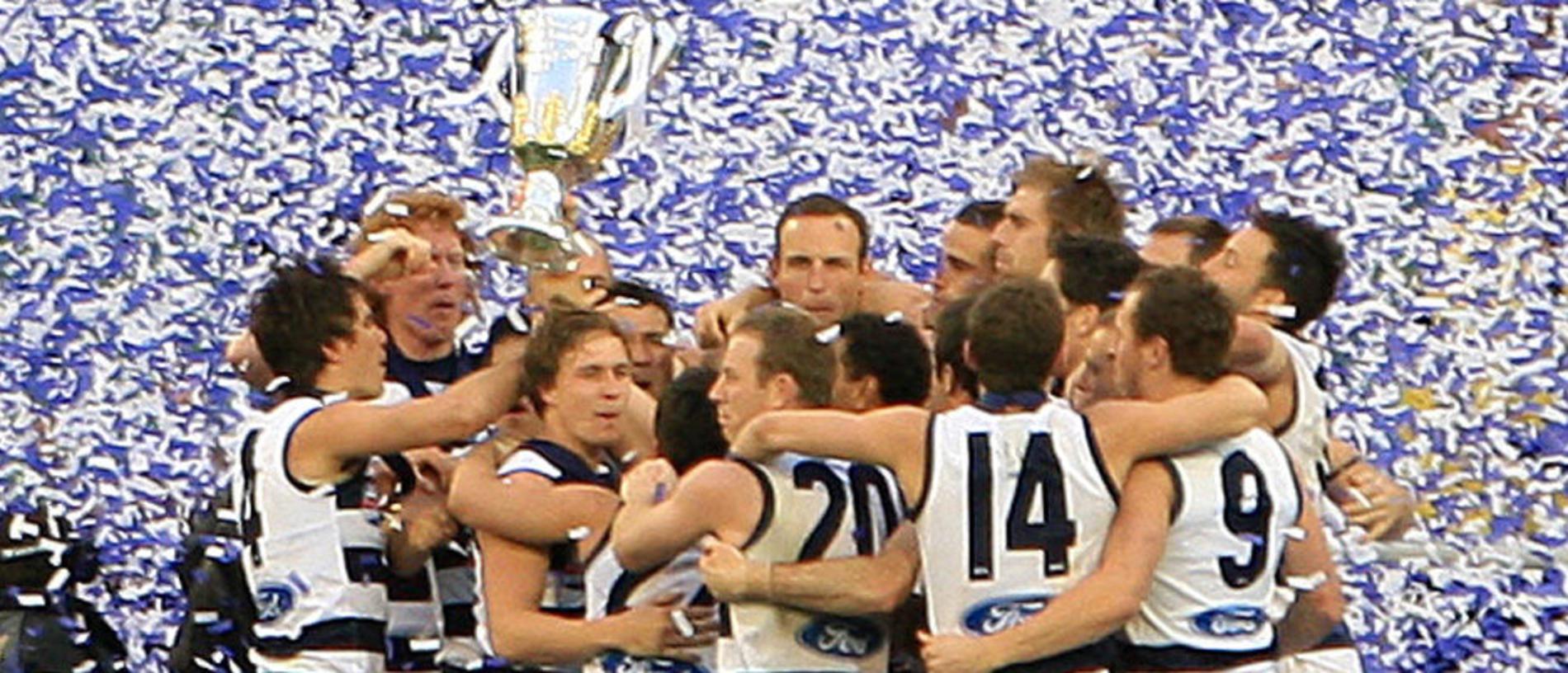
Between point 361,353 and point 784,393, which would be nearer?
point 784,393

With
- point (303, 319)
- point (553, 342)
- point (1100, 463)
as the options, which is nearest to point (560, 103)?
point (553, 342)

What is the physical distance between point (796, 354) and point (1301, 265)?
128cm

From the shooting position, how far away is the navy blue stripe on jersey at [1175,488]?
674cm

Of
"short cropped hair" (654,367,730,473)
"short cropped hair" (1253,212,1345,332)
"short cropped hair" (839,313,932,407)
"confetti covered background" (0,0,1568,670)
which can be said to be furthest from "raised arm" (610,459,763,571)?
"confetti covered background" (0,0,1568,670)

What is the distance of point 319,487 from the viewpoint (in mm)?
7434

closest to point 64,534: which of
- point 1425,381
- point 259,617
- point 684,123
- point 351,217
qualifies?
point 259,617

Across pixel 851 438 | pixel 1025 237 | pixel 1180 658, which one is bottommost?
pixel 1180 658

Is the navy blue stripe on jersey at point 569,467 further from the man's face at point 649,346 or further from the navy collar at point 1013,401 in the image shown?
the navy collar at point 1013,401

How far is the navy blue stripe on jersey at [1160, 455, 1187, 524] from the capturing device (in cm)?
674

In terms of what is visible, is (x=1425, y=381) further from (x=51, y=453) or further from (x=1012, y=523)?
(x=51, y=453)

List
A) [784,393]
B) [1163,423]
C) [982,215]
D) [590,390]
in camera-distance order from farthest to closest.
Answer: [982,215]
[590,390]
[784,393]
[1163,423]

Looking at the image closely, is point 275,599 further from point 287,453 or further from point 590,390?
point 590,390

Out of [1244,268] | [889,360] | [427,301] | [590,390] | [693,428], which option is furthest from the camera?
[427,301]

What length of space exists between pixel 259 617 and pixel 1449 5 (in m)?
3.96
